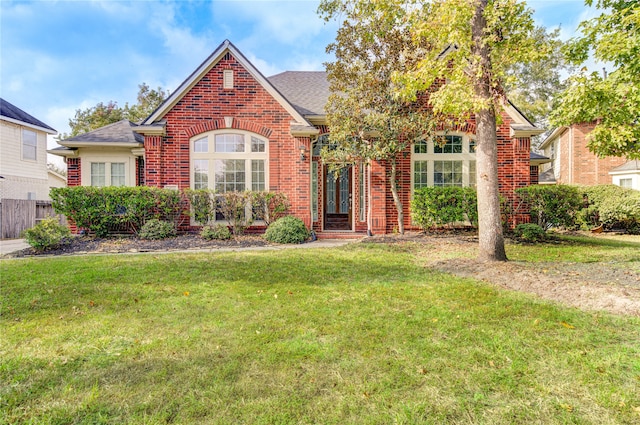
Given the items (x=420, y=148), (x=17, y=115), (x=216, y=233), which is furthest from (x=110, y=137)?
(x=17, y=115)

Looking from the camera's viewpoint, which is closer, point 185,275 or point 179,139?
point 185,275

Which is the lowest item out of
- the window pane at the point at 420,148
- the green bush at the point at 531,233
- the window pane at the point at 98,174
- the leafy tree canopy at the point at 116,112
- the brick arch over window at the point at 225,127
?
the green bush at the point at 531,233

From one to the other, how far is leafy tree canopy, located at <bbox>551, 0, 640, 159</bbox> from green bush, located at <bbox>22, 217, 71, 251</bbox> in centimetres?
1072

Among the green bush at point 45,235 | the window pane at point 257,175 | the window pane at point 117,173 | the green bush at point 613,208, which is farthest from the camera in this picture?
the window pane at point 117,173

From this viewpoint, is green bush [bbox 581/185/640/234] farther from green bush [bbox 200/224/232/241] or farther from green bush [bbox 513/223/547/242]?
green bush [bbox 200/224/232/241]

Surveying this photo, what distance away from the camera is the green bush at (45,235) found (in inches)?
308

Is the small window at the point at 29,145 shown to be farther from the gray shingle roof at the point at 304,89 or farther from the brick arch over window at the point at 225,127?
the gray shingle roof at the point at 304,89

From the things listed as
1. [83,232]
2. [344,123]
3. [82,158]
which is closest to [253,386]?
[344,123]

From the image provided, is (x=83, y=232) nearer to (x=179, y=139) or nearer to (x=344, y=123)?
(x=179, y=139)

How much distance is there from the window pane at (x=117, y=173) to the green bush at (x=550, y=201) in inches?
519

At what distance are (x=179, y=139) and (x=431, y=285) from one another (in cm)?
878

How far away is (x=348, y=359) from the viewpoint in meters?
2.64

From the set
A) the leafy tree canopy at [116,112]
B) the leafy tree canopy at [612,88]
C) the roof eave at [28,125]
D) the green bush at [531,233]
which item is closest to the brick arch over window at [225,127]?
the leafy tree canopy at [612,88]

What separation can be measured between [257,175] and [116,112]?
20.8 m
